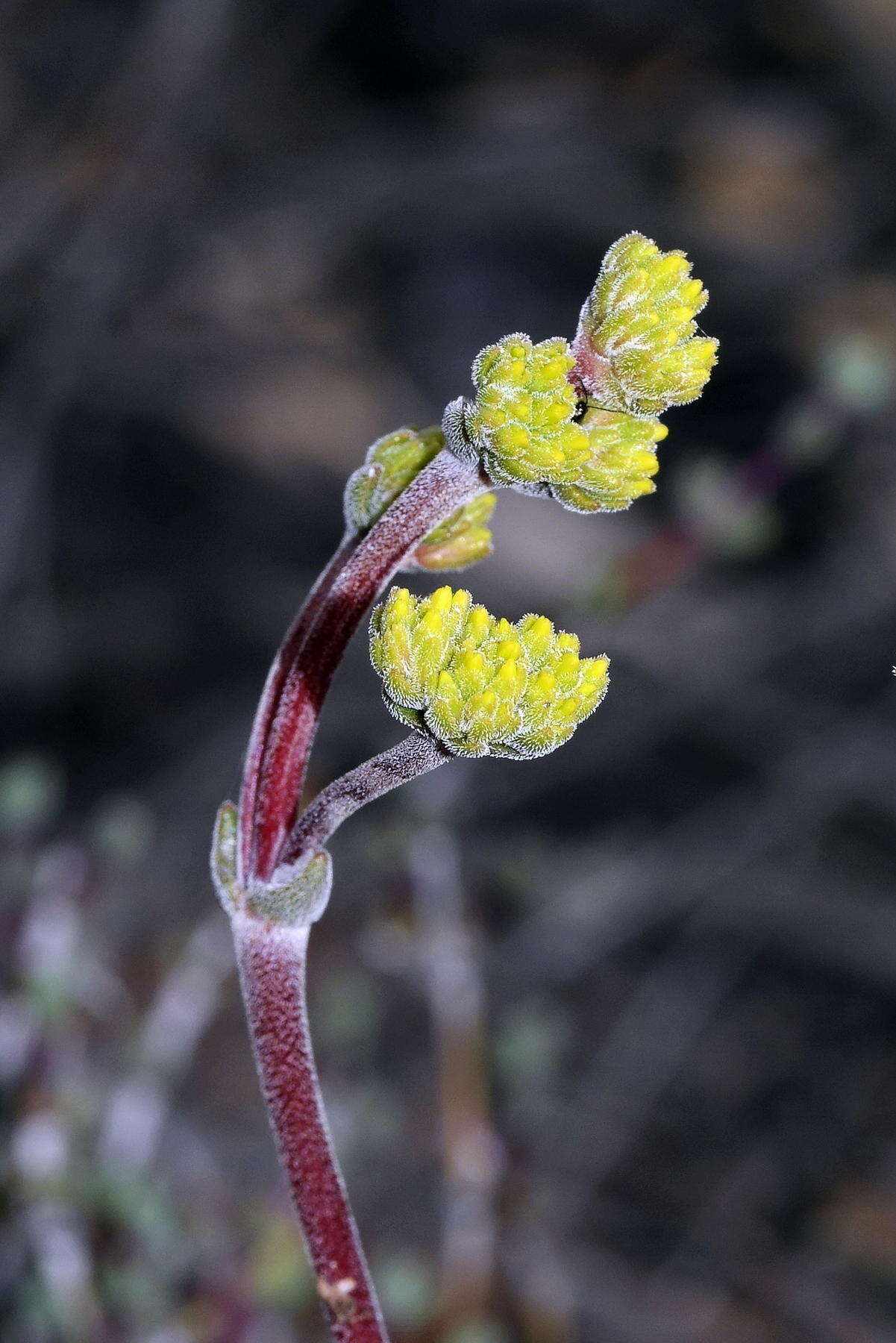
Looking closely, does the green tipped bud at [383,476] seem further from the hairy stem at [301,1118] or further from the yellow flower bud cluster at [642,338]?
the hairy stem at [301,1118]

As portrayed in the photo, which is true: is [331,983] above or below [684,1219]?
above

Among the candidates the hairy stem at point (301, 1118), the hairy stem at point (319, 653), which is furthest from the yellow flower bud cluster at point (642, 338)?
the hairy stem at point (301, 1118)

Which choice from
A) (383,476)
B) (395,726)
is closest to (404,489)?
(383,476)

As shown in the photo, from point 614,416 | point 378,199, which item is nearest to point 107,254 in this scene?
point 378,199

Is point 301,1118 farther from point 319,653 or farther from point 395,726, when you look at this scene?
point 395,726

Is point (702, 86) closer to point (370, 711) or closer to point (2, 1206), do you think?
point (370, 711)
